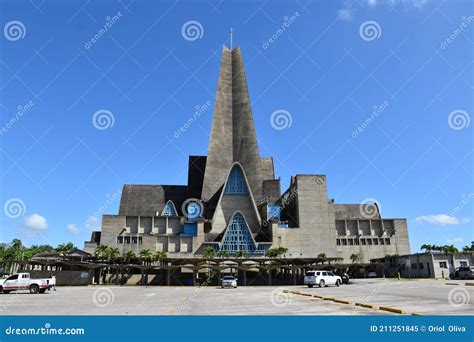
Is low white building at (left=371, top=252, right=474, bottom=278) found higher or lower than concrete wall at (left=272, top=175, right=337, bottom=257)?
lower

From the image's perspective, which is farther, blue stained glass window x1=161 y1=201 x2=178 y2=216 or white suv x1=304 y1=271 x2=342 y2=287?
blue stained glass window x1=161 y1=201 x2=178 y2=216

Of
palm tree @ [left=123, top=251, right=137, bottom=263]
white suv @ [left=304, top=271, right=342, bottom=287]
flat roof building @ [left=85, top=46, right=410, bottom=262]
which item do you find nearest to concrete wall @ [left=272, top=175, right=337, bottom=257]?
flat roof building @ [left=85, top=46, right=410, bottom=262]

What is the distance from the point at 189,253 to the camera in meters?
76.8

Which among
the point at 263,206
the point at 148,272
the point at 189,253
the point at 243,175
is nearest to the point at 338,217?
the point at 263,206

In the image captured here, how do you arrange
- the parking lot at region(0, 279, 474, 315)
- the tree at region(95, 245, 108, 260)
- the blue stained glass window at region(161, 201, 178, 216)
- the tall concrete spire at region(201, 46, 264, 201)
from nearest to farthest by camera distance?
the parking lot at region(0, 279, 474, 315) < the tree at region(95, 245, 108, 260) < the tall concrete spire at region(201, 46, 264, 201) < the blue stained glass window at region(161, 201, 178, 216)

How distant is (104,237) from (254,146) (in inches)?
1573

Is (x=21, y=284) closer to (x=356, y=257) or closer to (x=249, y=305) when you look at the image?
(x=249, y=305)

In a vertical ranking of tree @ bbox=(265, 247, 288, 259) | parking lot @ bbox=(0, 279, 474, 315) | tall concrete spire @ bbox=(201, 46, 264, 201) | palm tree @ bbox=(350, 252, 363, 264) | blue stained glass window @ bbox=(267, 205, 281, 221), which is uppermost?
tall concrete spire @ bbox=(201, 46, 264, 201)

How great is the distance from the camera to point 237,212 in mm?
79688

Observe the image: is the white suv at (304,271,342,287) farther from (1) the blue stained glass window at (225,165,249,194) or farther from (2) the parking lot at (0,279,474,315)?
(1) the blue stained glass window at (225,165,249,194)

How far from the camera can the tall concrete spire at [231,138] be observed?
89.1m

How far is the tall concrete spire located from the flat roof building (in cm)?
24

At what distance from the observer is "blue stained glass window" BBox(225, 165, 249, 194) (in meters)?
84.9

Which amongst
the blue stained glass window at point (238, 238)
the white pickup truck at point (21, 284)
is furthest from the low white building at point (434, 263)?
the white pickup truck at point (21, 284)
